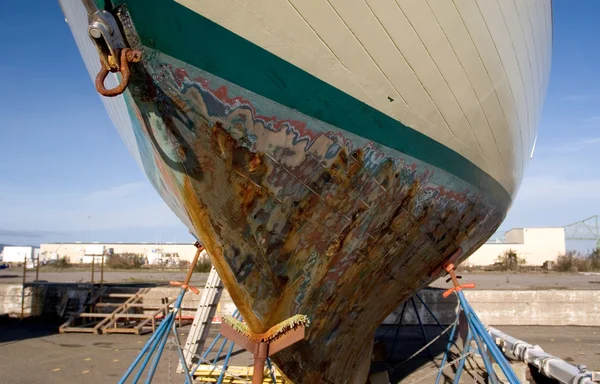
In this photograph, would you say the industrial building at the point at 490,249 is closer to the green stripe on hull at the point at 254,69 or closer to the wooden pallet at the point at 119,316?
the wooden pallet at the point at 119,316

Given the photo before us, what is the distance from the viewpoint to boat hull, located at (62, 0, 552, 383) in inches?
72.9

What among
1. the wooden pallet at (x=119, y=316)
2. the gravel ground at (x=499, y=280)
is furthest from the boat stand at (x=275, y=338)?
the gravel ground at (x=499, y=280)

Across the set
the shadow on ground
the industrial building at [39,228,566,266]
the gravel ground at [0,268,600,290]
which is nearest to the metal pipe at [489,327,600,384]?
the gravel ground at [0,268,600,290]

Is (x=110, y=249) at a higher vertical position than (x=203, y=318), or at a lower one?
higher

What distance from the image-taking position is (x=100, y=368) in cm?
736

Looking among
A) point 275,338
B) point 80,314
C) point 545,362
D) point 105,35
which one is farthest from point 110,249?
point 105,35

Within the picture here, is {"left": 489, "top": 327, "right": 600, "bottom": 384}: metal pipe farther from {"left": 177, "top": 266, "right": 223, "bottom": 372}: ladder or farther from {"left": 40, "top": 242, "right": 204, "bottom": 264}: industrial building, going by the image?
{"left": 40, "top": 242, "right": 204, "bottom": 264}: industrial building

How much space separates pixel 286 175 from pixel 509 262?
3380 centimetres

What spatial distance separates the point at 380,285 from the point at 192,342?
4426mm

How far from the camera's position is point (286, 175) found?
2.21 m

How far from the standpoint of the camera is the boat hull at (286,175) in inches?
72.9

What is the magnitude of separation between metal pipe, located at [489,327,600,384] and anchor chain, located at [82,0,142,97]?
16.2 feet

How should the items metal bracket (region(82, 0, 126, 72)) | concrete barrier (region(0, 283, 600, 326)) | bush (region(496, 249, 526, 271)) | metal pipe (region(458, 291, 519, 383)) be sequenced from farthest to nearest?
bush (region(496, 249, 526, 271))
concrete barrier (region(0, 283, 600, 326))
metal pipe (region(458, 291, 519, 383))
metal bracket (region(82, 0, 126, 72))

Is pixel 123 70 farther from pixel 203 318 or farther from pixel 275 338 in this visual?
pixel 203 318
